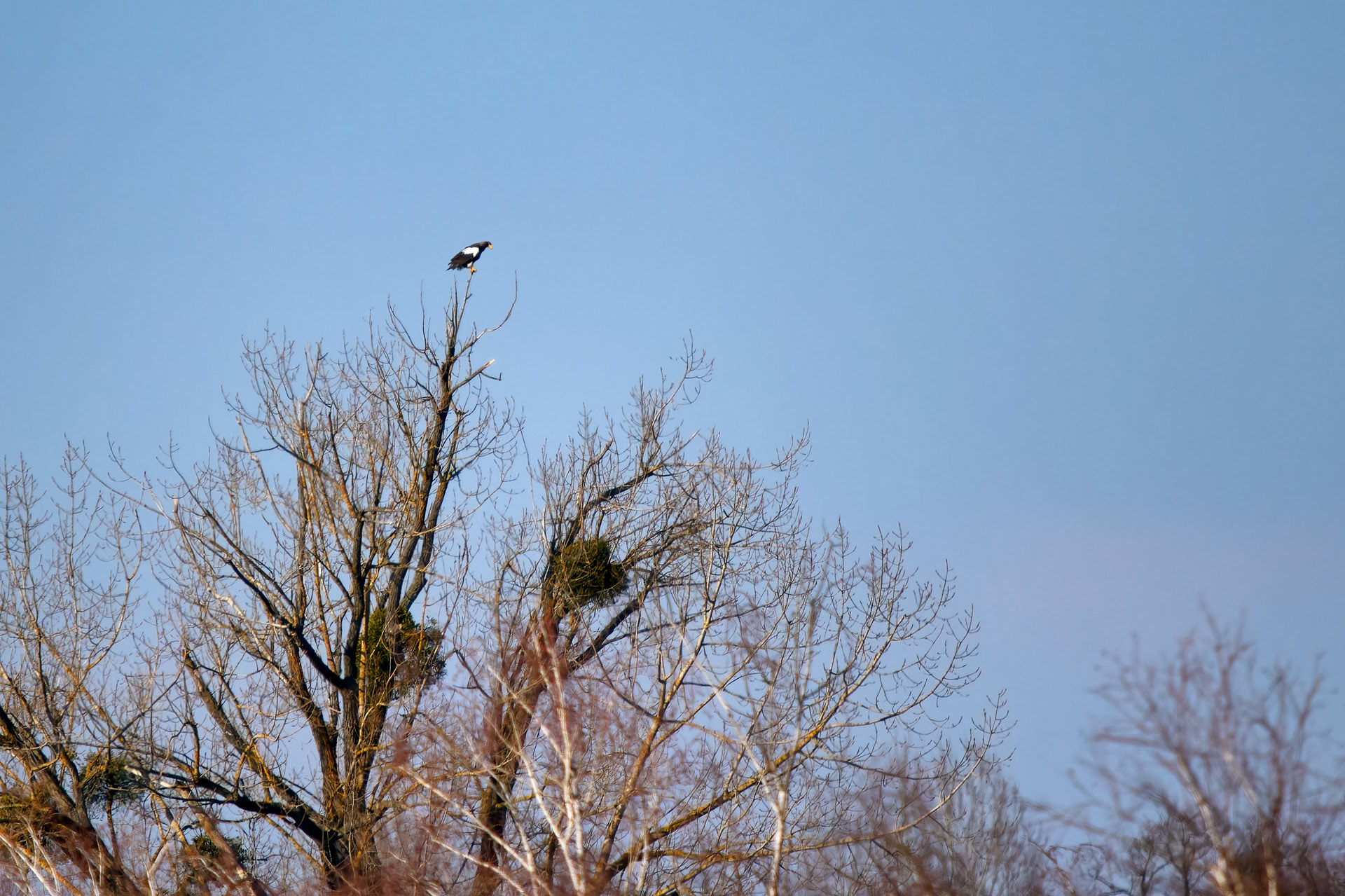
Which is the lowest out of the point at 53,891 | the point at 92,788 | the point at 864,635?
the point at 53,891

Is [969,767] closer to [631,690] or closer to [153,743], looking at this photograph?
[631,690]

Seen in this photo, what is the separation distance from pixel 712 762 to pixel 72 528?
6.75 m

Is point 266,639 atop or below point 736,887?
atop

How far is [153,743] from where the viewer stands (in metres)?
10.2

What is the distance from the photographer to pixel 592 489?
11578 millimetres

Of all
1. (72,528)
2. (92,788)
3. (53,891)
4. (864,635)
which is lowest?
(53,891)

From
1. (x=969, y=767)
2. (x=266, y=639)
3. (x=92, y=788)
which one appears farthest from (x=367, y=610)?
(x=969, y=767)

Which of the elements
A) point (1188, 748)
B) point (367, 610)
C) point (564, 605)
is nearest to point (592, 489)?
point (564, 605)

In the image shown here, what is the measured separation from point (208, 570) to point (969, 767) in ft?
22.6

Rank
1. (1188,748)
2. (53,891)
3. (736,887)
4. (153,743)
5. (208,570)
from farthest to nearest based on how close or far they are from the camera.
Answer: (208,570) → (153,743) → (736,887) → (53,891) → (1188,748)

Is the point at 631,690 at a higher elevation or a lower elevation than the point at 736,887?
higher

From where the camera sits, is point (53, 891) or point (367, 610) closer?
point (53, 891)

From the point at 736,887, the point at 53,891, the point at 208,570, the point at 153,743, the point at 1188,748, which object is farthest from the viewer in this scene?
the point at 208,570

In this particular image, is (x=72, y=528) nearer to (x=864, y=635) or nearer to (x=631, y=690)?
(x=631, y=690)
